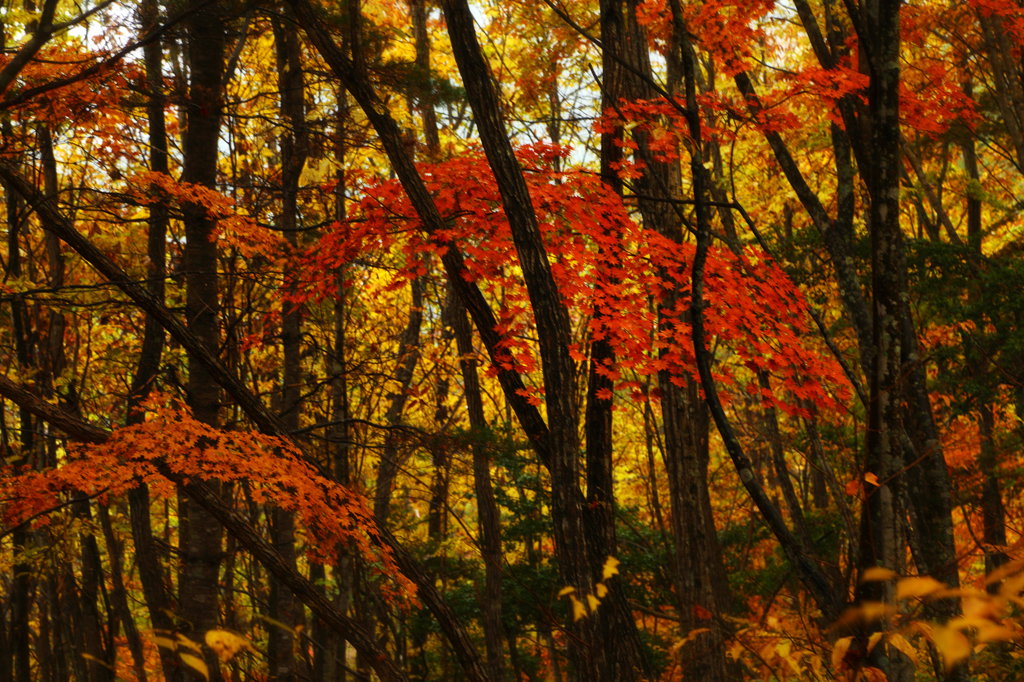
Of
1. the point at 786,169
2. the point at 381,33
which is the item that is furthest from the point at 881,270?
the point at 381,33

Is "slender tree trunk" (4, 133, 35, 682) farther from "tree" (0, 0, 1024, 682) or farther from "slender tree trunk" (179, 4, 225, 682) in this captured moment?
"slender tree trunk" (179, 4, 225, 682)

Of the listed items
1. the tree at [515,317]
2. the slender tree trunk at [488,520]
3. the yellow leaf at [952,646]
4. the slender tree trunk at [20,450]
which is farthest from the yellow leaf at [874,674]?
the slender tree trunk at [20,450]

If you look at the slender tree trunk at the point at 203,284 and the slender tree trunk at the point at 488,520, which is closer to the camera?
the slender tree trunk at the point at 203,284

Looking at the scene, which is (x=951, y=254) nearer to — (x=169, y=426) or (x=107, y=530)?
(x=169, y=426)

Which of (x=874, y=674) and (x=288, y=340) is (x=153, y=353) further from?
(x=874, y=674)

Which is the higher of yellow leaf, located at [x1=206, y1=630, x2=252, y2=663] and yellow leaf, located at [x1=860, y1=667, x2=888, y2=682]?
yellow leaf, located at [x1=206, y1=630, x2=252, y2=663]

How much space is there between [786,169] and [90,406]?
818 centimetres

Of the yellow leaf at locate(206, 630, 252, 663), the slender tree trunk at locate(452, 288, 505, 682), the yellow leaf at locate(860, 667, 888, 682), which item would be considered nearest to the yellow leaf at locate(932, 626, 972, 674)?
the yellow leaf at locate(860, 667, 888, 682)

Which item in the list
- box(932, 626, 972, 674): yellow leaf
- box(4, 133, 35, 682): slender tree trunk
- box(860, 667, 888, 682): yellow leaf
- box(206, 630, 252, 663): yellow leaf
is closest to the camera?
box(932, 626, 972, 674): yellow leaf

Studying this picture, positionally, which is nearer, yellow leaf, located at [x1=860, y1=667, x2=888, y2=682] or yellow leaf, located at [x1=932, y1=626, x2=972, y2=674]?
yellow leaf, located at [x1=932, y1=626, x2=972, y2=674]

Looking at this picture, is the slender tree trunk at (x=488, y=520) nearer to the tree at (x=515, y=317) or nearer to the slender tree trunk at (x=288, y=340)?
the tree at (x=515, y=317)

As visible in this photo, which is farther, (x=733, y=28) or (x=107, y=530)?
(x=107, y=530)

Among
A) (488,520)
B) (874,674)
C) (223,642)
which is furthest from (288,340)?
(874,674)

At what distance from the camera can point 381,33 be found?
6.17 m
